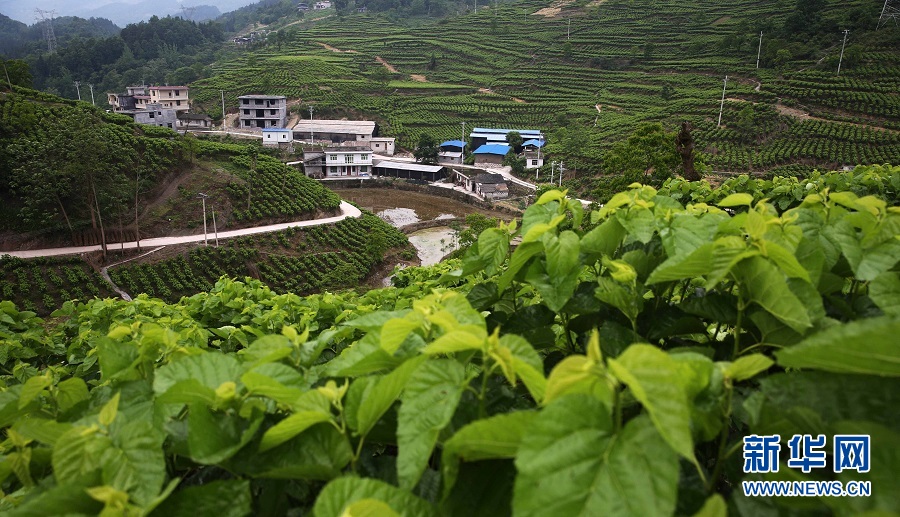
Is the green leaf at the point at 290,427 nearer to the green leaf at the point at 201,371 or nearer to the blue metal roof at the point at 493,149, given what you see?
the green leaf at the point at 201,371

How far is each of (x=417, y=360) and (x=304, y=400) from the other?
0.25 metres

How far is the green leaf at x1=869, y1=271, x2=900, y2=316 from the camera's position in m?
1.17

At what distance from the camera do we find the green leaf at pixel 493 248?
1.76 m

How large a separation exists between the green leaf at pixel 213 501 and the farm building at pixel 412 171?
39.1 meters

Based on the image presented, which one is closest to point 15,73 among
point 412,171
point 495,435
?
point 412,171

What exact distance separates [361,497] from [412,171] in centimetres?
3952

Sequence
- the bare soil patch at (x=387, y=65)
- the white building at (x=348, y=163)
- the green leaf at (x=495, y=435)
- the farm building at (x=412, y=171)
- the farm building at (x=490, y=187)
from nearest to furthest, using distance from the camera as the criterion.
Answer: the green leaf at (x=495, y=435) → the farm building at (x=490, y=187) → the white building at (x=348, y=163) → the farm building at (x=412, y=171) → the bare soil patch at (x=387, y=65)

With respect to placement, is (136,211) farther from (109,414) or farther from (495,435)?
(495,435)

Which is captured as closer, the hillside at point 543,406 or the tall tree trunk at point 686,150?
the hillside at point 543,406

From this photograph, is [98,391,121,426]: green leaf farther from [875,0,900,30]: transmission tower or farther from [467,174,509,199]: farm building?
[875,0,900,30]: transmission tower

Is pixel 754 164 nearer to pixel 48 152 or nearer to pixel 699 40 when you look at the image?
pixel 699 40

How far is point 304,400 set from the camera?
1.07m

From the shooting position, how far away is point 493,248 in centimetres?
177

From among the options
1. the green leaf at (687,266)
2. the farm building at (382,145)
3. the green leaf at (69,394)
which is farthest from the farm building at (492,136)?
the green leaf at (69,394)
